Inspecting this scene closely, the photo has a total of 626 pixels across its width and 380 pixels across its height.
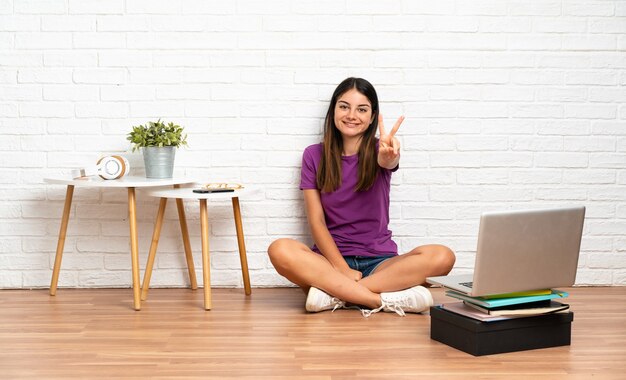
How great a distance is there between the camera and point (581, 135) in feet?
10.7

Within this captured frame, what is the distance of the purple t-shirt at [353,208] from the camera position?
10.0ft

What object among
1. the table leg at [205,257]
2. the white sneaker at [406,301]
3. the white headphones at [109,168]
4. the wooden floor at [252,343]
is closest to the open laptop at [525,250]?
the wooden floor at [252,343]

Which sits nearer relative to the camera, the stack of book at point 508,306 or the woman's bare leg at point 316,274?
the stack of book at point 508,306

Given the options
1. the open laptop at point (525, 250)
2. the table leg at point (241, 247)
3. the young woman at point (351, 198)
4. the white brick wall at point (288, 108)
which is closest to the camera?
the open laptop at point (525, 250)

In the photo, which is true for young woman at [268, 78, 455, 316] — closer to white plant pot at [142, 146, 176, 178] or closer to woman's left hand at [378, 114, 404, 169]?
woman's left hand at [378, 114, 404, 169]

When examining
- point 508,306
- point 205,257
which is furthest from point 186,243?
point 508,306

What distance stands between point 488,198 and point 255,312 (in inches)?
44.2

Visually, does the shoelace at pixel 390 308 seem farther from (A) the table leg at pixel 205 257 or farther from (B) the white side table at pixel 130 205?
(B) the white side table at pixel 130 205

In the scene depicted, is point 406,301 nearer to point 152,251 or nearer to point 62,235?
point 152,251

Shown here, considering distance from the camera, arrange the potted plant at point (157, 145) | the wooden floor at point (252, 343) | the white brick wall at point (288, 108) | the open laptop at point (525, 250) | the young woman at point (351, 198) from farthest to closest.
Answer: the white brick wall at point (288, 108)
the potted plant at point (157, 145)
the young woman at point (351, 198)
the open laptop at point (525, 250)
the wooden floor at point (252, 343)

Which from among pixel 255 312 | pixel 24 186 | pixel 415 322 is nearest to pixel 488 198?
pixel 415 322

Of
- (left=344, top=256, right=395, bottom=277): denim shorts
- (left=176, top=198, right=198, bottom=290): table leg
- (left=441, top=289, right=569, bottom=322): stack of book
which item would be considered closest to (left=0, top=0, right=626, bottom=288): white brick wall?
(left=176, top=198, right=198, bottom=290): table leg

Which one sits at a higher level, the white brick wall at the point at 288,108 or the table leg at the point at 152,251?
the white brick wall at the point at 288,108

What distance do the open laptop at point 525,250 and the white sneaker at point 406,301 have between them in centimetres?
44
